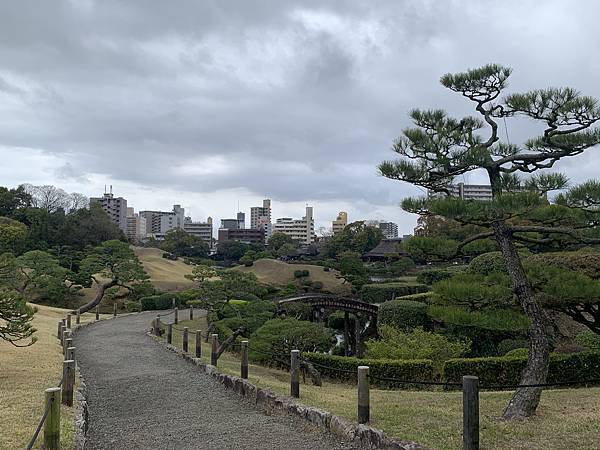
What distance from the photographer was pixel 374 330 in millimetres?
24578

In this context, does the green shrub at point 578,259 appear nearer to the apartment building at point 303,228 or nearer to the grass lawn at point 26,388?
the grass lawn at point 26,388

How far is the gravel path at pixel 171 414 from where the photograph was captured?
553 centimetres

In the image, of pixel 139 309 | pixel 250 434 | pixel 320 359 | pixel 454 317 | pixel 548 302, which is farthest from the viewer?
pixel 139 309

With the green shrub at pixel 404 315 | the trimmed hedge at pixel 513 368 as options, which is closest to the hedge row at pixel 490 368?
the trimmed hedge at pixel 513 368

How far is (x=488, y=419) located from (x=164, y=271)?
145 feet

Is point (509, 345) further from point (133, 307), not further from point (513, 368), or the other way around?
point (133, 307)

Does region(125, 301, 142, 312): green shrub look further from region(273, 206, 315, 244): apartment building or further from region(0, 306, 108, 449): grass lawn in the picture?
region(273, 206, 315, 244): apartment building

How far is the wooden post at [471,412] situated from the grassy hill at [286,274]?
37.6 metres

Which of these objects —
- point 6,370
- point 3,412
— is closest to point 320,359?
point 6,370

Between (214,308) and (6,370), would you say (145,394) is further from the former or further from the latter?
(214,308)

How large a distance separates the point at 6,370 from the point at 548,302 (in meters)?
9.84

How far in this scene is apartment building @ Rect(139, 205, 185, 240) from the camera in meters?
145

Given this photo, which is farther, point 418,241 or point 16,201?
point 16,201

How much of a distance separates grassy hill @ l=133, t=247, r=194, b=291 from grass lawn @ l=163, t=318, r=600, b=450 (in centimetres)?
3446
